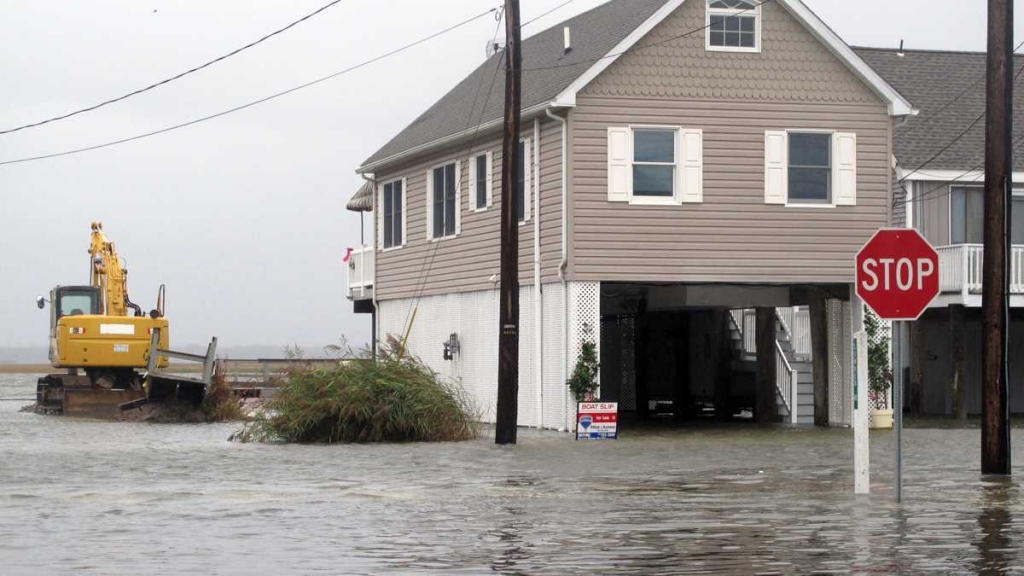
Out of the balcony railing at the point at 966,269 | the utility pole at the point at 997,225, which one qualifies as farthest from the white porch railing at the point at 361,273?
the utility pole at the point at 997,225

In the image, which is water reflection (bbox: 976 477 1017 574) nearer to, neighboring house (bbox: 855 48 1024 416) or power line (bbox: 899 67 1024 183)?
neighboring house (bbox: 855 48 1024 416)

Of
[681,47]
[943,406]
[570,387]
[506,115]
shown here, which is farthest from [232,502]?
[943,406]

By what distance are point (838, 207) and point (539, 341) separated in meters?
6.53

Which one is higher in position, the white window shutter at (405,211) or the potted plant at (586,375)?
the white window shutter at (405,211)

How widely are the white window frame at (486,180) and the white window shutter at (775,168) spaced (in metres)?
5.89

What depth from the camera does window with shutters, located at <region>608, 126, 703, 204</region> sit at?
1233 inches

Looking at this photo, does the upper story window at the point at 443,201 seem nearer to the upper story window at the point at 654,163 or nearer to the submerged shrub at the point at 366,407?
the upper story window at the point at 654,163

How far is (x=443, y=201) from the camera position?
122 feet

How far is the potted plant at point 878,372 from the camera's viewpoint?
3294 centimetres

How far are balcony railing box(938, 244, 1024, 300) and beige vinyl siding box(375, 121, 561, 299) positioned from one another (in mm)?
9218

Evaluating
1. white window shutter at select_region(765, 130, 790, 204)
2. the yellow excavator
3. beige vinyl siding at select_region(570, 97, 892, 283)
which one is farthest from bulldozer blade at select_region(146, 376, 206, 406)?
white window shutter at select_region(765, 130, 790, 204)

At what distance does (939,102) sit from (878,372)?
10.7 m

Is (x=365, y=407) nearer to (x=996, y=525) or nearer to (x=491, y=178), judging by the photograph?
(x=491, y=178)

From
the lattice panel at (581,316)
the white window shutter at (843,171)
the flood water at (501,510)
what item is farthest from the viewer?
the white window shutter at (843,171)
